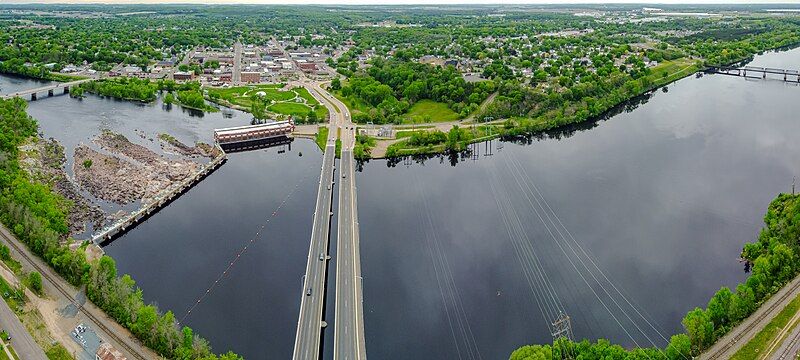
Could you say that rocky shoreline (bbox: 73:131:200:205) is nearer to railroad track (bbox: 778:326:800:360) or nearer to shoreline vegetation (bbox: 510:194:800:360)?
shoreline vegetation (bbox: 510:194:800:360)

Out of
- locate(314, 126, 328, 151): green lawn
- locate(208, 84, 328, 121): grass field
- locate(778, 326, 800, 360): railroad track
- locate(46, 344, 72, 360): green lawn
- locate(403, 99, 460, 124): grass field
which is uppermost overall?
locate(208, 84, 328, 121): grass field

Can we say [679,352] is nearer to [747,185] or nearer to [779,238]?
[779,238]

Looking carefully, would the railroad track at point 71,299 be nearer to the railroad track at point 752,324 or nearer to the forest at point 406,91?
the railroad track at point 752,324

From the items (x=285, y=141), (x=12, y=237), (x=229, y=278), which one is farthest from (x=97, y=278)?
(x=285, y=141)

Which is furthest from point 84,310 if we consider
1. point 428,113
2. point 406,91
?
point 406,91

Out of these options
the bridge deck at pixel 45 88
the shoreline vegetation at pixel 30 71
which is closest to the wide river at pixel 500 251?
the bridge deck at pixel 45 88

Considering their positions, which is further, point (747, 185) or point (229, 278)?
point (747, 185)

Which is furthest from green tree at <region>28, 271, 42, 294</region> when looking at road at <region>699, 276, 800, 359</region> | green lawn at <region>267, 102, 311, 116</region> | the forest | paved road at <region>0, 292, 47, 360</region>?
green lawn at <region>267, 102, 311, 116</region>
